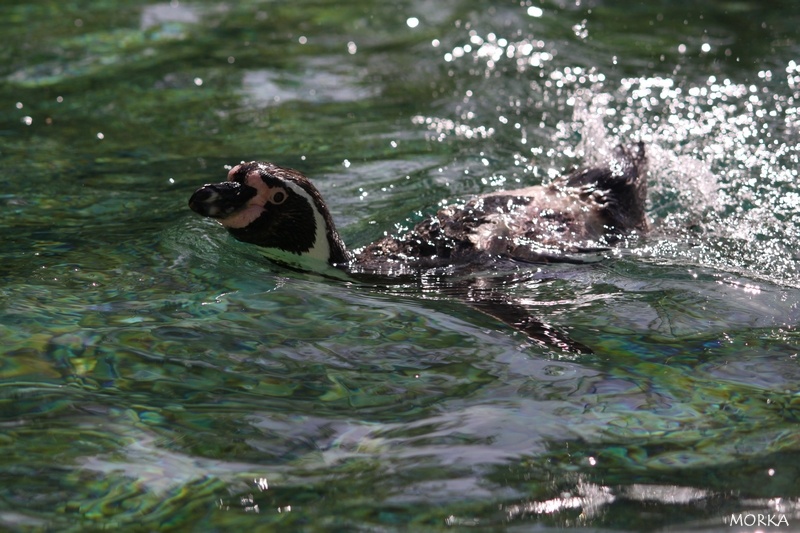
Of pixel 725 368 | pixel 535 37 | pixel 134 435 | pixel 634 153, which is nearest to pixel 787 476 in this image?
pixel 725 368

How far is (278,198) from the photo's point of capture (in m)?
6.01

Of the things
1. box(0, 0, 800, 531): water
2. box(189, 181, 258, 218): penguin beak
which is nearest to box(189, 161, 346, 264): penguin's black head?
box(189, 181, 258, 218): penguin beak

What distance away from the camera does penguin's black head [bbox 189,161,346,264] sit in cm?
586

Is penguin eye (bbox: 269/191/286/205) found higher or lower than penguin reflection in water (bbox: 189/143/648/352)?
higher

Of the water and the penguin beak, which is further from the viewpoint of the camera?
the penguin beak

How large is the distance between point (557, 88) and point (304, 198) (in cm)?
445

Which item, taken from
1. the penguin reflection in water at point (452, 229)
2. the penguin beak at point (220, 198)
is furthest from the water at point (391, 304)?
the penguin beak at point (220, 198)

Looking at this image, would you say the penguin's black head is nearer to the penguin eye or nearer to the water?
the penguin eye

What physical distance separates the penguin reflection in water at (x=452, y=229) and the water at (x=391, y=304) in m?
0.18

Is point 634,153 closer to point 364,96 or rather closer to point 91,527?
point 364,96

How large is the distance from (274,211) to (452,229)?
1.12 m

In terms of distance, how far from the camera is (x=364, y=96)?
995 centimetres

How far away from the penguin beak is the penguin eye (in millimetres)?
113

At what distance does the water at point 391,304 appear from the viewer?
13.0 feet
